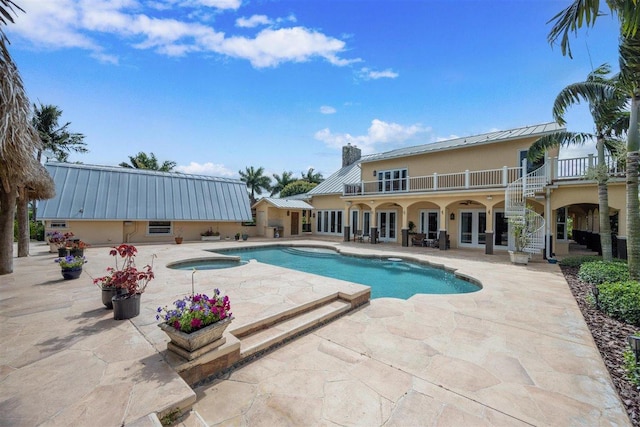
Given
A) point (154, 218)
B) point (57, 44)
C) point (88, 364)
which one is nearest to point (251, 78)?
point (57, 44)

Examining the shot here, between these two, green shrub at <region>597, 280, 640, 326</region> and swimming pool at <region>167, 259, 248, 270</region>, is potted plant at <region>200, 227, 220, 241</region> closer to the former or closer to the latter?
swimming pool at <region>167, 259, 248, 270</region>

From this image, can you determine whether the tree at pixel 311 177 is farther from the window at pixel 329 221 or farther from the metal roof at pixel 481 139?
the metal roof at pixel 481 139

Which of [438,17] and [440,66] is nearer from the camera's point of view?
[438,17]

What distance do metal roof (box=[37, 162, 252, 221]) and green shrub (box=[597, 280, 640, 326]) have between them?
19.4 metres

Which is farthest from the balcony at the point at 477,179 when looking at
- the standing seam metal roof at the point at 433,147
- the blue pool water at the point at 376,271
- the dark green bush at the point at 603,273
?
the blue pool water at the point at 376,271

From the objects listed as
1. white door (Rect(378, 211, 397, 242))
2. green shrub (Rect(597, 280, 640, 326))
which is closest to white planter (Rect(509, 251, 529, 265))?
green shrub (Rect(597, 280, 640, 326))

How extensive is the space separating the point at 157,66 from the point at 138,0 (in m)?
3.53

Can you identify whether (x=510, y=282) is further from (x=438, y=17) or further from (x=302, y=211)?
(x=302, y=211)

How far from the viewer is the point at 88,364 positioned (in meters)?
3.16

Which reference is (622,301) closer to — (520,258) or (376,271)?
(520,258)

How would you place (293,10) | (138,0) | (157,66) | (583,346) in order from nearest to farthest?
(583,346) → (138,0) → (293,10) → (157,66)

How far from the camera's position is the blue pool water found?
852cm

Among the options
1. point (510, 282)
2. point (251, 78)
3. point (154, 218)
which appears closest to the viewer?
point (510, 282)

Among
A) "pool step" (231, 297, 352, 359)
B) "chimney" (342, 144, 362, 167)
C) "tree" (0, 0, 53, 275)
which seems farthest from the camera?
"chimney" (342, 144, 362, 167)
